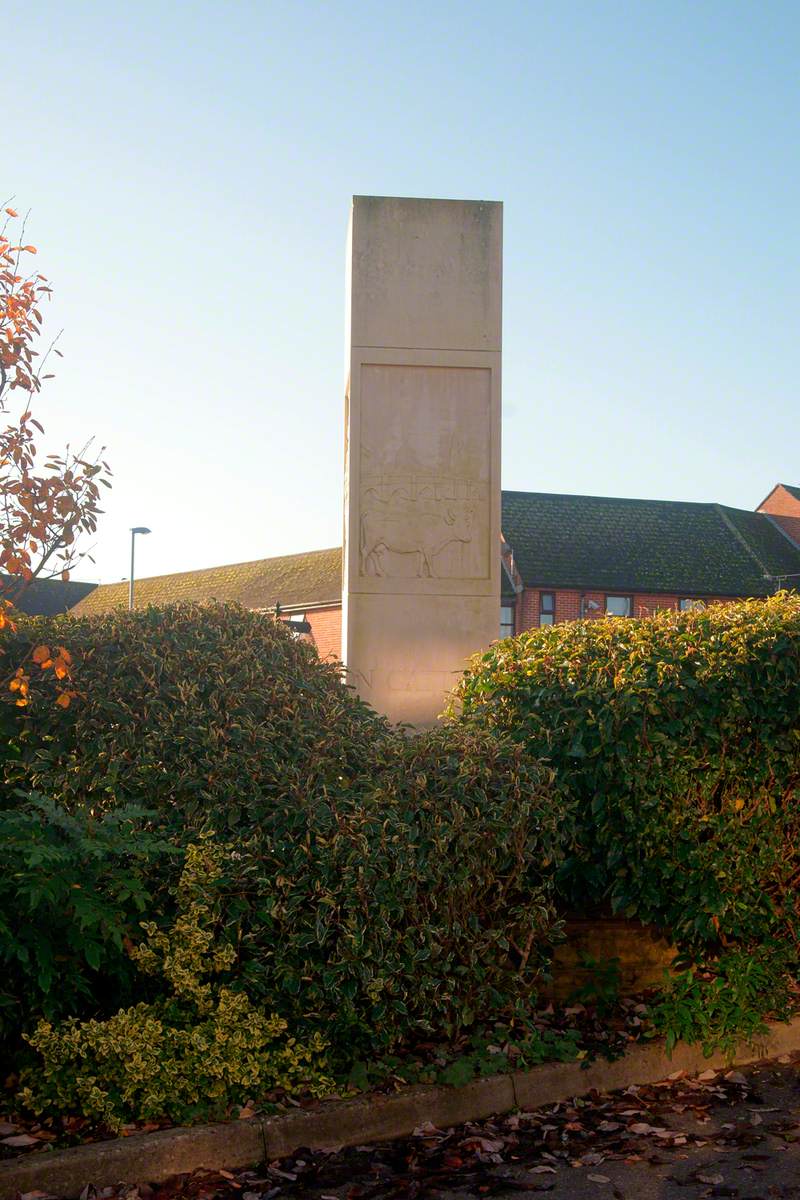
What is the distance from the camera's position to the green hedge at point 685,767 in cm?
594

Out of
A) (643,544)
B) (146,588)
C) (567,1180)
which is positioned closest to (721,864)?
(567,1180)

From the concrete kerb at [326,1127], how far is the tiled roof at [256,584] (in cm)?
3498

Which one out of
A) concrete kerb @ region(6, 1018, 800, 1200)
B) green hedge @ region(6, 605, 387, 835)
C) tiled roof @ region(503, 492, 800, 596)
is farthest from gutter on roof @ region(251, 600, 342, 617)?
Result: concrete kerb @ region(6, 1018, 800, 1200)

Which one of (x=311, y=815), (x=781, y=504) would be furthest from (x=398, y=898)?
(x=781, y=504)

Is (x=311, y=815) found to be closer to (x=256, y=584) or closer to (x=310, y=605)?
(x=310, y=605)

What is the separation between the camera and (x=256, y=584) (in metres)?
49.1

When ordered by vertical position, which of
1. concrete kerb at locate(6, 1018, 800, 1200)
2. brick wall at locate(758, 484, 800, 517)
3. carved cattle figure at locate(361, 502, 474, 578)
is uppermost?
brick wall at locate(758, 484, 800, 517)

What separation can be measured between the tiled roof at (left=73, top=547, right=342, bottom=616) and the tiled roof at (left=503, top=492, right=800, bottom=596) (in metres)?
7.30

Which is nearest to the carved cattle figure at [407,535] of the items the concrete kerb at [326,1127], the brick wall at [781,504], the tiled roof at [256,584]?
the concrete kerb at [326,1127]

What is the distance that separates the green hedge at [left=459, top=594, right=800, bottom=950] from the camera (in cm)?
594

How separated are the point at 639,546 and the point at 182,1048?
42.5 m

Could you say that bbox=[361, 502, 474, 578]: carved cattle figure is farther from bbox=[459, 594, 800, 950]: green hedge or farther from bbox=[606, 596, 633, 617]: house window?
bbox=[606, 596, 633, 617]: house window

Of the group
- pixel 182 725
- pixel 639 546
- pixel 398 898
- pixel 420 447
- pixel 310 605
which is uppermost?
pixel 639 546

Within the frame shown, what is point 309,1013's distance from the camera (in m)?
4.88
